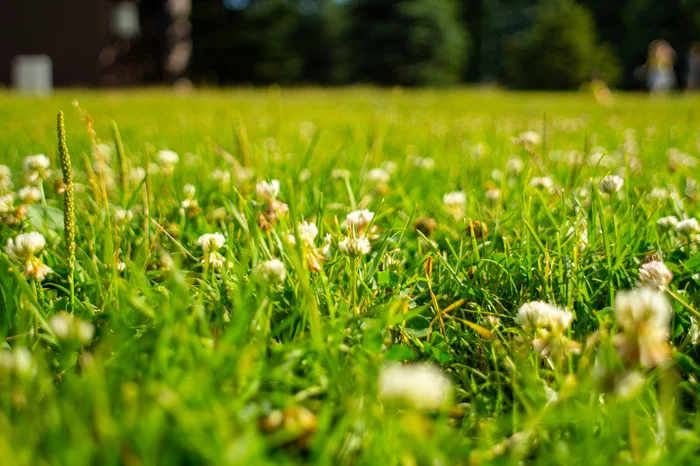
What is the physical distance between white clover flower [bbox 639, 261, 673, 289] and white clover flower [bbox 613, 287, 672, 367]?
1.33ft

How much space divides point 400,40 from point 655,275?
32.3 meters

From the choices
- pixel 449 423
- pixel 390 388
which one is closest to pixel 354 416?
pixel 390 388

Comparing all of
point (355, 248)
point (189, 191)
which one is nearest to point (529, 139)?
point (189, 191)

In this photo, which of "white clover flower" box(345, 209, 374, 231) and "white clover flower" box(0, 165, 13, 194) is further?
"white clover flower" box(0, 165, 13, 194)

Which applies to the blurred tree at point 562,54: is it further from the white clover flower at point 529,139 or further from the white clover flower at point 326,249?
the white clover flower at point 326,249

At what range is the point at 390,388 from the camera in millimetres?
626

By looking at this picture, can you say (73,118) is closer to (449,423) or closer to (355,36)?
(449,423)

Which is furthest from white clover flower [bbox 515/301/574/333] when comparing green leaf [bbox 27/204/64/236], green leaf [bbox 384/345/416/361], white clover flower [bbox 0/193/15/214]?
white clover flower [bbox 0/193/15/214]

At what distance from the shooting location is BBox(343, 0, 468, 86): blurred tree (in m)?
31.4

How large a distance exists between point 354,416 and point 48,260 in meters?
0.98

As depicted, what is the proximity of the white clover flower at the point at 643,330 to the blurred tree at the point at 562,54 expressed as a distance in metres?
28.7

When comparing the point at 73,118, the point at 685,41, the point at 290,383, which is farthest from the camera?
the point at 685,41

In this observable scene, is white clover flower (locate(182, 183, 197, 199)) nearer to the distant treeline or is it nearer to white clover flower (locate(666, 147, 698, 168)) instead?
white clover flower (locate(666, 147, 698, 168))

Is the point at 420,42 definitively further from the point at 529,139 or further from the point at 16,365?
the point at 16,365
